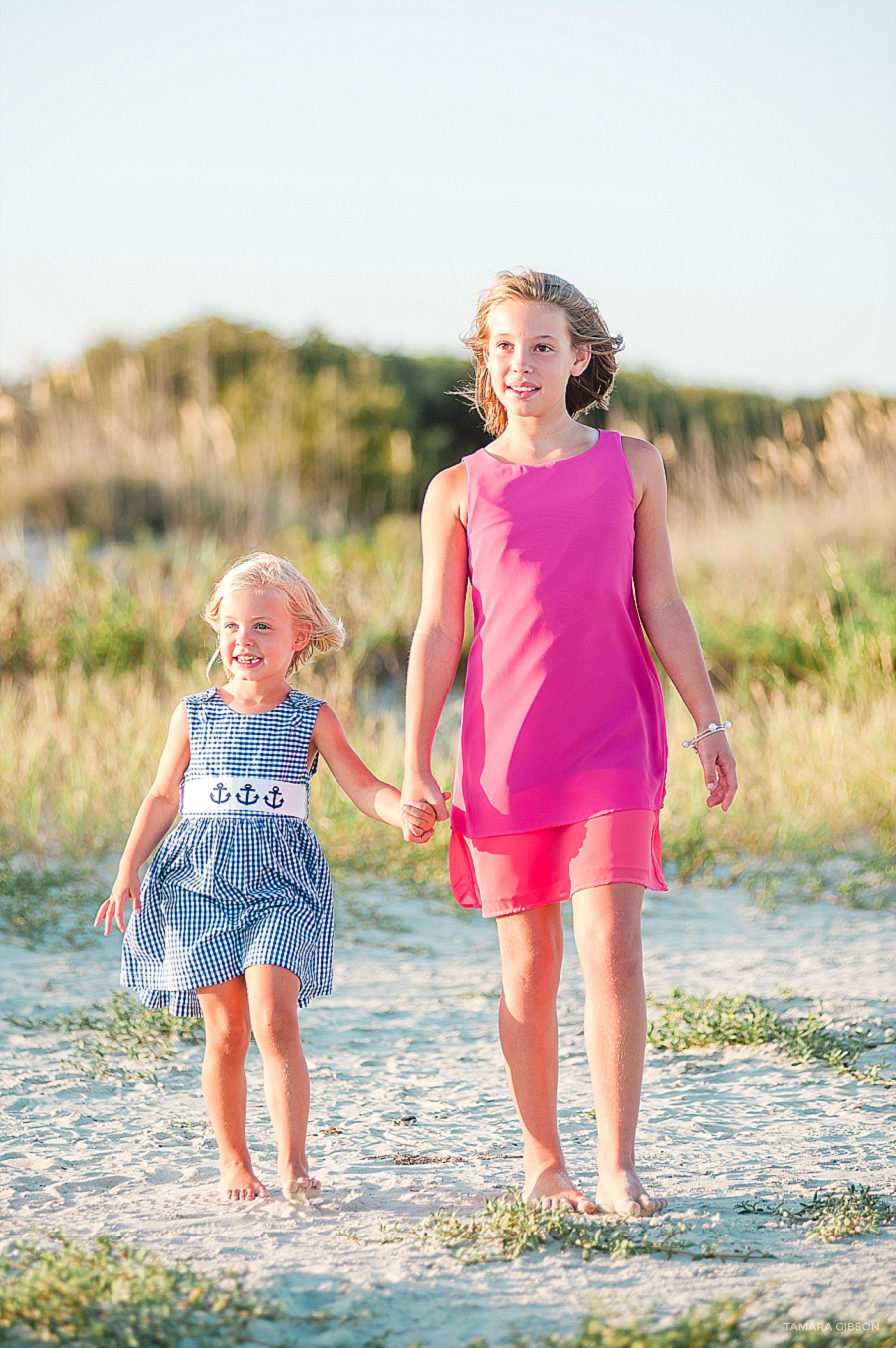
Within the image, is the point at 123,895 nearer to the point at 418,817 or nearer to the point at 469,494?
the point at 418,817

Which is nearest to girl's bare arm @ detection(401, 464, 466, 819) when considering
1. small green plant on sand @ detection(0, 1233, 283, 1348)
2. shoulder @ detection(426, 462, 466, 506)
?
shoulder @ detection(426, 462, 466, 506)

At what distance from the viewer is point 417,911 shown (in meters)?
6.10

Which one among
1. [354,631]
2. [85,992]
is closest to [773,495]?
[354,631]

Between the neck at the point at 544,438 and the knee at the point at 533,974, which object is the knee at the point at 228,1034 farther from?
the neck at the point at 544,438

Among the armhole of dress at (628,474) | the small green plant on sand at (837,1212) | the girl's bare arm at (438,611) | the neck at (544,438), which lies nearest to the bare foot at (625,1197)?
the small green plant on sand at (837,1212)

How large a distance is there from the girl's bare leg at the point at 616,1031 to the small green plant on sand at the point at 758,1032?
1.38 metres

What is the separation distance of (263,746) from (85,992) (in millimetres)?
2168

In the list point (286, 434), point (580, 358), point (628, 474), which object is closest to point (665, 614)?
point (628, 474)

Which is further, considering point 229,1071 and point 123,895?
point 123,895

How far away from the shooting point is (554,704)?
297 cm

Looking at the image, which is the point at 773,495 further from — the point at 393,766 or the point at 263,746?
the point at 263,746

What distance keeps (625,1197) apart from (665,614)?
117 centimetres

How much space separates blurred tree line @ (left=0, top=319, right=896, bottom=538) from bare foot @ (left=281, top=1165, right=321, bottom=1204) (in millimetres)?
9320

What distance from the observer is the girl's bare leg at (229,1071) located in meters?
3.00
